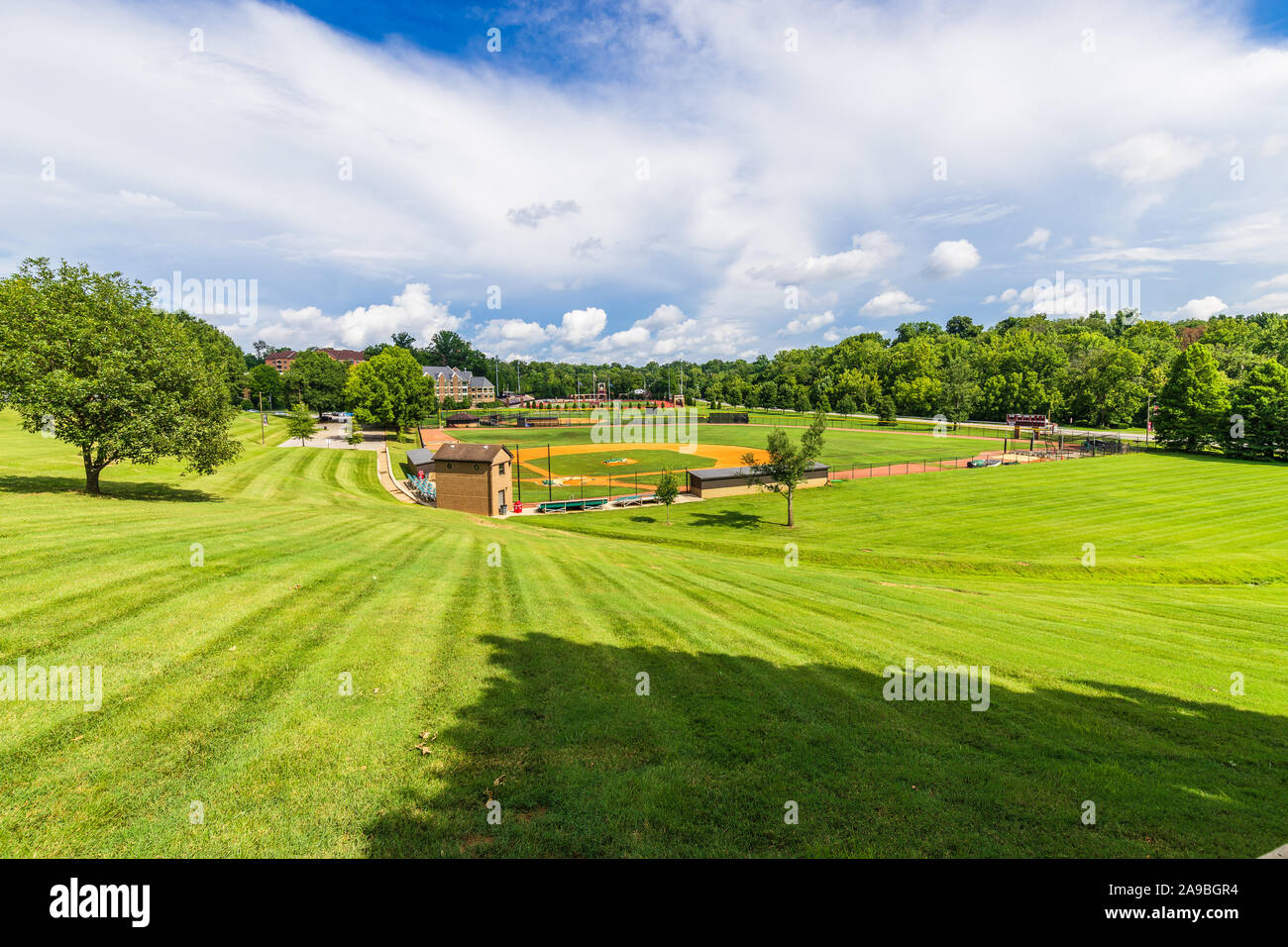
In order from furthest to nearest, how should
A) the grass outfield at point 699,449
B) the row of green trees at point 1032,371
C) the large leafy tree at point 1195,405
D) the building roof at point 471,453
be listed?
the row of green trees at point 1032,371 < the large leafy tree at point 1195,405 < the grass outfield at point 699,449 < the building roof at point 471,453

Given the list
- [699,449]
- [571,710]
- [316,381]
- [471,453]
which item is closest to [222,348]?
[316,381]

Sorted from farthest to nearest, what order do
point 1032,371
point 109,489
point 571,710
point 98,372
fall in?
point 1032,371, point 109,489, point 98,372, point 571,710

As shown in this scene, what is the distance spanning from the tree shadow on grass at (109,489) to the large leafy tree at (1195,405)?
11461 cm

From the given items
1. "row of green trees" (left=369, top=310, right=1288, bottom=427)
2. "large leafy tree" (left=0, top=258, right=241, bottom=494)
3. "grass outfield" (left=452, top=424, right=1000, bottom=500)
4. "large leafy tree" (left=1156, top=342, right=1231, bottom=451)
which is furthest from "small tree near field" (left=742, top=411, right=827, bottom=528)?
"row of green trees" (left=369, top=310, right=1288, bottom=427)

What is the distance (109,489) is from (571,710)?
98.7 ft

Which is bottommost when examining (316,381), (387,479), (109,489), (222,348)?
(387,479)

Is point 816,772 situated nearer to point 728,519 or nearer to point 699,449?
point 728,519

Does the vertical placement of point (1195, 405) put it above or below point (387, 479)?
above

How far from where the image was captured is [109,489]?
25.7 m

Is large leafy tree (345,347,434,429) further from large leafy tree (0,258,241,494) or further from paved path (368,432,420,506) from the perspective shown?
large leafy tree (0,258,241,494)

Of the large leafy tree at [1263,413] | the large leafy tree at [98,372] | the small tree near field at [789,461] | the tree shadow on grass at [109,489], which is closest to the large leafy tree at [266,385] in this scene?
the tree shadow on grass at [109,489]

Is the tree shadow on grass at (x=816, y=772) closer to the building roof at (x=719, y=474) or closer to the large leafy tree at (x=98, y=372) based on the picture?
the large leafy tree at (x=98, y=372)

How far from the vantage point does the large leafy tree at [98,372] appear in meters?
20.7

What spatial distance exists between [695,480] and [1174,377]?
86740 millimetres
